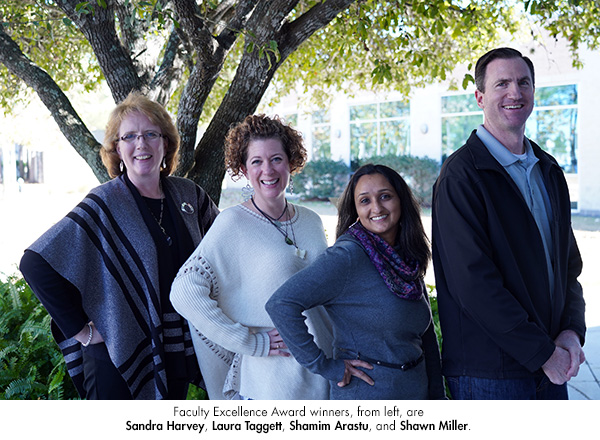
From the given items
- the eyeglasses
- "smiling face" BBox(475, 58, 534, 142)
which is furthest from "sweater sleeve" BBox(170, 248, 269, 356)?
"smiling face" BBox(475, 58, 534, 142)

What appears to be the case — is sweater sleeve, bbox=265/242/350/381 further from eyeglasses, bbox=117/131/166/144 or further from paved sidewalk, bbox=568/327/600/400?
paved sidewalk, bbox=568/327/600/400

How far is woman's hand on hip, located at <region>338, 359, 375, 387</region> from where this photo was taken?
254 cm

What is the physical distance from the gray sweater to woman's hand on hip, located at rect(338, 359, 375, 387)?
20 mm

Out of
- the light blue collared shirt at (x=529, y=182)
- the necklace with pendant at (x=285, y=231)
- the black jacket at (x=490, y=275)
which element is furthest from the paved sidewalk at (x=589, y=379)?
the necklace with pendant at (x=285, y=231)

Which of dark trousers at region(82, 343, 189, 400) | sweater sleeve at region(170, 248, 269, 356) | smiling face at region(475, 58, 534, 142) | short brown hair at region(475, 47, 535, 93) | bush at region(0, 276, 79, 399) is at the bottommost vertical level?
bush at region(0, 276, 79, 399)

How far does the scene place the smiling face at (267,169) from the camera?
290 cm

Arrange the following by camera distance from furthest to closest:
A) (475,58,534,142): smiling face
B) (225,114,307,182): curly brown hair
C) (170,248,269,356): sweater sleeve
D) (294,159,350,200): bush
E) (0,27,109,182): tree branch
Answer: (294,159,350,200): bush → (0,27,109,182): tree branch → (225,114,307,182): curly brown hair → (170,248,269,356): sweater sleeve → (475,58,534,142): smiling face

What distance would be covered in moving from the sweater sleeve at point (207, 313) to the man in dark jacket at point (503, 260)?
2.85ft

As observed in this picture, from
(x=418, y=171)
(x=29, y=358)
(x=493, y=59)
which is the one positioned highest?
(x=493, y=59)

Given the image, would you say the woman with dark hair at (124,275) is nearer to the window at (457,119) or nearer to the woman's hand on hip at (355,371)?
the woman's hand on hip at (355,371)

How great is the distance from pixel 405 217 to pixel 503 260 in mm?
469

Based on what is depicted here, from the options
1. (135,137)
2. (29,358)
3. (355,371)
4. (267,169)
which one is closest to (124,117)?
(135,137)

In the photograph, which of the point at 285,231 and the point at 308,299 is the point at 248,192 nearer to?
the point at 285,231

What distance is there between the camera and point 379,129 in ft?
77.4
